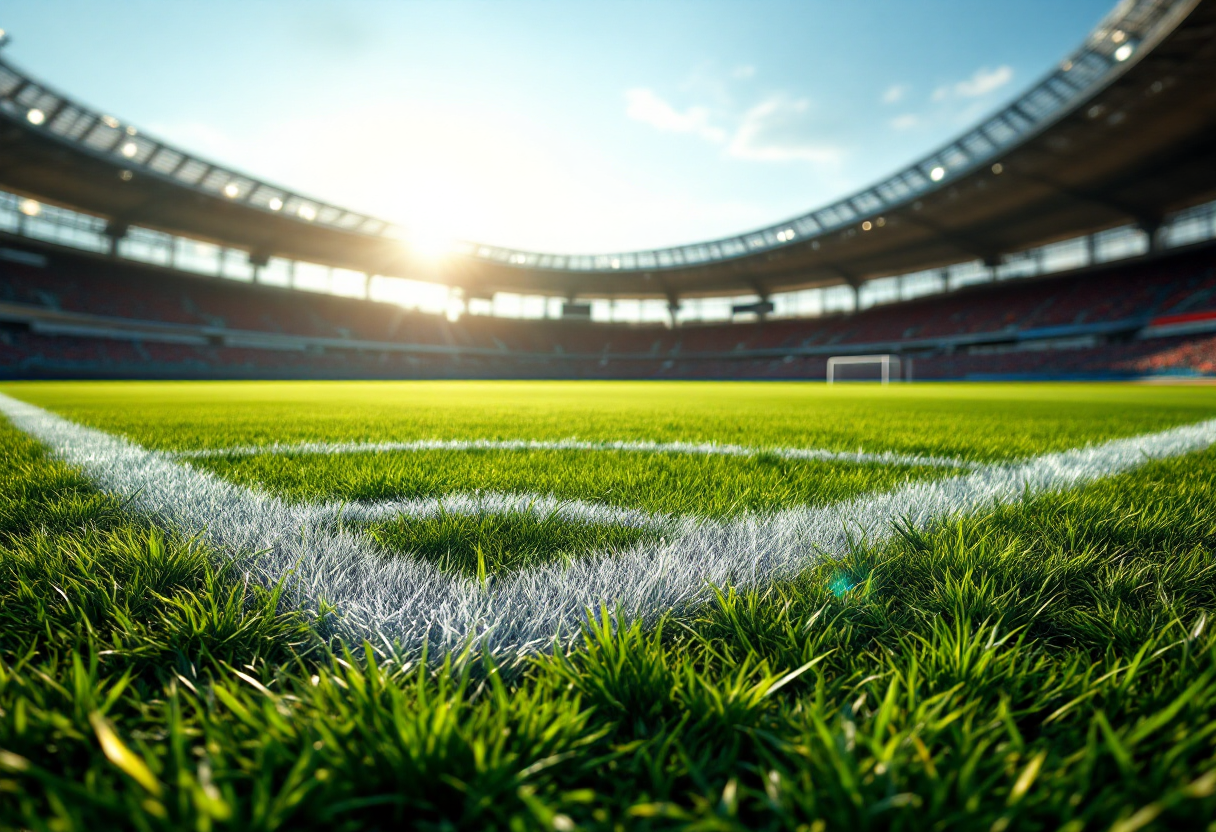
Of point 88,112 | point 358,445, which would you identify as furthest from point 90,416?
point 88,112

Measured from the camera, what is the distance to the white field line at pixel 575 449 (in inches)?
104

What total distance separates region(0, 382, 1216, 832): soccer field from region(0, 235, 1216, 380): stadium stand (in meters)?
31.3

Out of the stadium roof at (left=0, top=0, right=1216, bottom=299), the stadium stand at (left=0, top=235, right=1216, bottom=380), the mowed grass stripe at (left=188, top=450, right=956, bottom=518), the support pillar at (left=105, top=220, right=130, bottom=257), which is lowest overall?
the mowed grass stripe at (left=188, top=450, right=956, bottom=518)

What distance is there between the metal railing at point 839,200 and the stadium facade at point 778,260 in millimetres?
90

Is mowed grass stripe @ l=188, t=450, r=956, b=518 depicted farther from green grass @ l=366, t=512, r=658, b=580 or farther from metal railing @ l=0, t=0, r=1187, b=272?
metal railing @ l=0, t=0, r=1187, b=272

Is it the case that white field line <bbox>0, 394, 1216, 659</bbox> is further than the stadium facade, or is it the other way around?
the stadium facade

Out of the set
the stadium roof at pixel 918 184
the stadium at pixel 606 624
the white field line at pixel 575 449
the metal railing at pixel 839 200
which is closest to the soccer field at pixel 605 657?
the stadium at pixel 606 624

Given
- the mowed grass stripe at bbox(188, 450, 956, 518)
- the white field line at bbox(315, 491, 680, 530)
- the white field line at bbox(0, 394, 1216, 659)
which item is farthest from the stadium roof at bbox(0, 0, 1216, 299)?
the white field line at bbox(315, 491, 680, 530)

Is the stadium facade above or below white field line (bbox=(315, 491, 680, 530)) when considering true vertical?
above

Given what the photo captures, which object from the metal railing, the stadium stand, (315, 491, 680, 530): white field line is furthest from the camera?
the stadium stand

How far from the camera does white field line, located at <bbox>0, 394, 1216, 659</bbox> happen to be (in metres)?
0.84

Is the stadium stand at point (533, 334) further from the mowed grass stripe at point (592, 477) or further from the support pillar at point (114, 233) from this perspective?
the mowed grass stripe at point (592, 477)

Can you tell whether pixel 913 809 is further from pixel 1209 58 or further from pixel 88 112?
pixel 88 112

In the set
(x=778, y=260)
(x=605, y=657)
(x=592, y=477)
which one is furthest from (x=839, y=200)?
(x=605, y=657)
